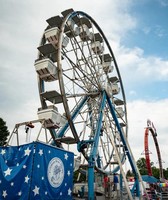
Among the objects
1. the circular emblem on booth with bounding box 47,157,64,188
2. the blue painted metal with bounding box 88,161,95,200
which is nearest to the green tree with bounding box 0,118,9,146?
the blue painted metal with bounding box 88,161,95,200

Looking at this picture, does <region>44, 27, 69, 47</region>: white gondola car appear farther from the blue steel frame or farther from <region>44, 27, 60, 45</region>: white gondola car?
the blue steel frame

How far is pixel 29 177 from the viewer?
5.75 meters

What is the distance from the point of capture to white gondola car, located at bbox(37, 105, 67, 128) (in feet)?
33.2

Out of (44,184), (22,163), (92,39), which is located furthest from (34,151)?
(92,39)

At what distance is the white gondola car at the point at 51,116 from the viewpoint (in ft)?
33.2

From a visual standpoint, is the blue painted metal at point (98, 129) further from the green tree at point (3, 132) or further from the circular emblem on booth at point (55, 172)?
the green tree at point (3, 132)

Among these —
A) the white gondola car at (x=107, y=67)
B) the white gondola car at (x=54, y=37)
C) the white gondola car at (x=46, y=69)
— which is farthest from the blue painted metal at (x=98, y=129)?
the white gondola car at (x=54, y=37)

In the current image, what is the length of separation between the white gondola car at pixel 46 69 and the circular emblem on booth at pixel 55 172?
520 cm

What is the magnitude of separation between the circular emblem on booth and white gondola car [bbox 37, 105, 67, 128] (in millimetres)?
3425

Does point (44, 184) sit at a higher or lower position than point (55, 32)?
lower

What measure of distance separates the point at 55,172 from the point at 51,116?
381cm

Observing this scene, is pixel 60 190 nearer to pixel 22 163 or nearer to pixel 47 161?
pixel 47 161

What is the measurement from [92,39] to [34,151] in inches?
441

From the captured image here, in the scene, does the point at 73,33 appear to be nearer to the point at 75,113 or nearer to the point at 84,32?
the point at 84,32
